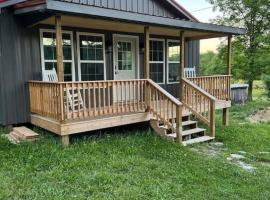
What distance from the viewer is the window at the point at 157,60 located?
30.7 ft

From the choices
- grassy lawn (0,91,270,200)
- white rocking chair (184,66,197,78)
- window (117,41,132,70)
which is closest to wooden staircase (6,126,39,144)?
grassy lawn (0,91,270,200)

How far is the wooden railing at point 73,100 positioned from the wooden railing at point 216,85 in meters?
2.17

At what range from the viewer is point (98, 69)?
8016 mm

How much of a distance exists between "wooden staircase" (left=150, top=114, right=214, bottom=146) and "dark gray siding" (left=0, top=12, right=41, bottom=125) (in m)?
2.97

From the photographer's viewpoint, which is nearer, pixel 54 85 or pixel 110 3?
pixel 54 85

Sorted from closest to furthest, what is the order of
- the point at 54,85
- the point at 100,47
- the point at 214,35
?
the point at 54,85 < the point at 100,47 < the point at 214,35

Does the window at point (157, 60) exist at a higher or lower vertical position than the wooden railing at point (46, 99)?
higher

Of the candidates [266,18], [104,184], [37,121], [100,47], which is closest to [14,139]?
[37,121]

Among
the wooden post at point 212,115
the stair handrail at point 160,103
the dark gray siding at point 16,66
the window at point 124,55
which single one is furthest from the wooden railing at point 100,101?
the window at point 124,55

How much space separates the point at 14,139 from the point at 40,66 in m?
1.85

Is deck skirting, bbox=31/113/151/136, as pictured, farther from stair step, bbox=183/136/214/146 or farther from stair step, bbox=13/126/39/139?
stair step, bbox=183/136/214/146

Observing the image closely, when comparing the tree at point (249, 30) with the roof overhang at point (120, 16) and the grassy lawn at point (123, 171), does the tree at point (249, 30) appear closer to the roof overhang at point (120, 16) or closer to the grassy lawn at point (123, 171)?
the roof overhang at point (120, 16)

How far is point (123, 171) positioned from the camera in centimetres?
461

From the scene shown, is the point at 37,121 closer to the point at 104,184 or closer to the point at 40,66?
the point at 40,66
